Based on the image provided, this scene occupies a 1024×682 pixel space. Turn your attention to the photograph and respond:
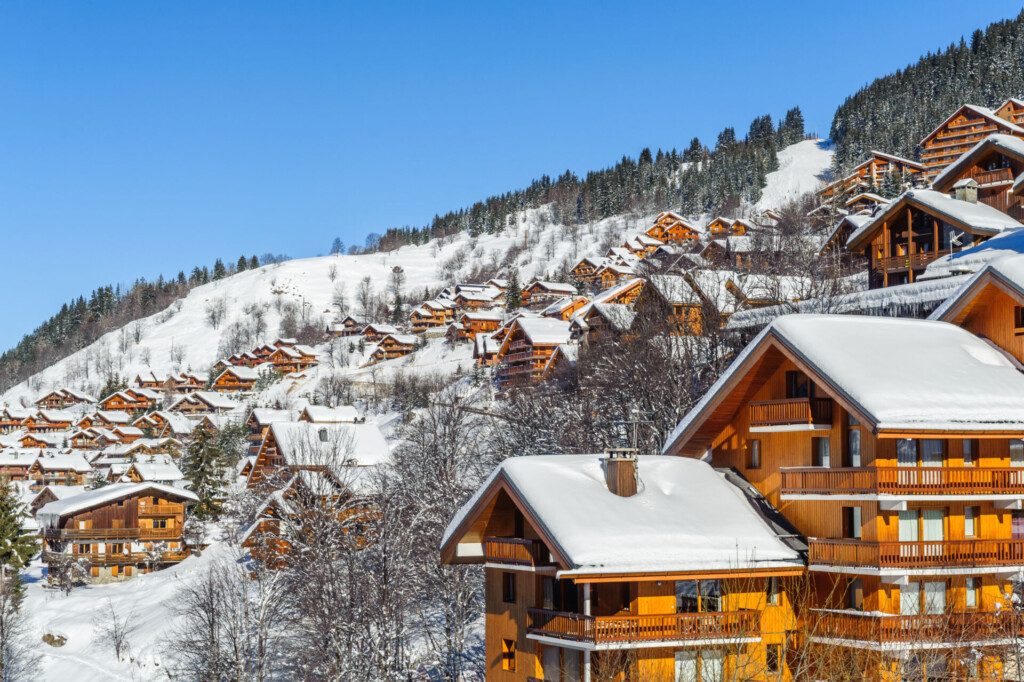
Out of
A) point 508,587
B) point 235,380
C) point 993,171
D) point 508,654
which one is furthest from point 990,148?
point 235,380

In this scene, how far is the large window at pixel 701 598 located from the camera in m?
29.7

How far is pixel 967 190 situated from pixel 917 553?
137 ft

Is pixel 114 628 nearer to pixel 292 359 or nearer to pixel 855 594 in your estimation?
pixel 855 594

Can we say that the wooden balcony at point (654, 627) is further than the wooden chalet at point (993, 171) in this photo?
No

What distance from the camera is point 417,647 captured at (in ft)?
166

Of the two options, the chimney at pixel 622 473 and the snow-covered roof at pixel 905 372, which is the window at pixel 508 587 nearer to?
the chimney at pixel 622 473

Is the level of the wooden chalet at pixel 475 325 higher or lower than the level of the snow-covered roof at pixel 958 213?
lower

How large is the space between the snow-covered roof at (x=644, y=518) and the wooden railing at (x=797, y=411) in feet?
7.72

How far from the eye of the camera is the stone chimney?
64.2 m

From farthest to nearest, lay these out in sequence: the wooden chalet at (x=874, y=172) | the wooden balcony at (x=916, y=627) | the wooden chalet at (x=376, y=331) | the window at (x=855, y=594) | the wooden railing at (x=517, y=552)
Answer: the wooden chalet at (x=376, y=331) < the wooden chalet at (x=874, y=172) < the wooden railing at (x=517, y=552) < the window at (x=855, y=594) < the wooden balcony at (x=916, y=627)

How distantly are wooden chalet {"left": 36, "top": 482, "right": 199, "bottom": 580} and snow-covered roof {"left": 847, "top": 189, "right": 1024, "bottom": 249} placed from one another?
2220 inches

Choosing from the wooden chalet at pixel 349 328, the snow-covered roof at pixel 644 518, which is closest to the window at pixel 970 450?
the snow-covered roof at pixel 644 518

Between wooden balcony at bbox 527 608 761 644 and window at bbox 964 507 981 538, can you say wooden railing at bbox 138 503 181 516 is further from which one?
window at bbox 964 507 981 538

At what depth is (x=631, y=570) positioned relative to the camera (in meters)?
27.4
